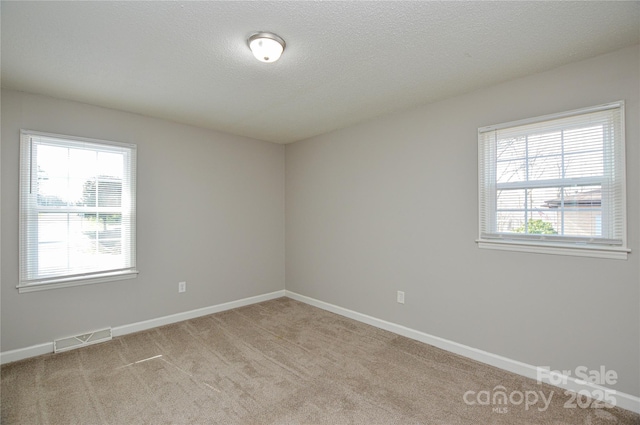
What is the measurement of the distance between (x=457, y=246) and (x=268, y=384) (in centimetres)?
212

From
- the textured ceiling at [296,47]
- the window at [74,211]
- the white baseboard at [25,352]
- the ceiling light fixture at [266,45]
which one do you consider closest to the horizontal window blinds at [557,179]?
the textured ceiling at [296,47]

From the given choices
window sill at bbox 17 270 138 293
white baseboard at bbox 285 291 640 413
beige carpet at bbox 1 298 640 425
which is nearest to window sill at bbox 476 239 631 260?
white baseboard at bbox 285 291 640 413

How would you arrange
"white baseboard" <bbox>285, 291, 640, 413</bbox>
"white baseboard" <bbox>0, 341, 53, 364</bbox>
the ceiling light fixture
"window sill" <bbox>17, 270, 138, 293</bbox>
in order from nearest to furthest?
the ceiling light fixture, "white baseboard" <bbox>285, 291, 640, 413</bbox>, "white baseboard" <bbox>0, 341, 53, 364</bbox>, "window sill" <bbox>17, 270, 138, 293</bbox>

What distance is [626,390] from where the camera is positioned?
6.77 ft

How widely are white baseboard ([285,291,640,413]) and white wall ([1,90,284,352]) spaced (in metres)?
1.75

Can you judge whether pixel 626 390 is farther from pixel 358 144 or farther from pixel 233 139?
pixel 233 139

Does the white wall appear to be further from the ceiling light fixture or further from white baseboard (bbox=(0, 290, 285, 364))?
the ceiling light fixture

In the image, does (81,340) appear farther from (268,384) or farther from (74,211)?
(268,384)

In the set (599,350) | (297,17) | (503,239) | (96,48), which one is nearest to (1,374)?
(96,48)

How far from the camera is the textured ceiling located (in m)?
1.71

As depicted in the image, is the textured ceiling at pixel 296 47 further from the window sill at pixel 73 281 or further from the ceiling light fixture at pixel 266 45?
the window sill at pixel 73 281

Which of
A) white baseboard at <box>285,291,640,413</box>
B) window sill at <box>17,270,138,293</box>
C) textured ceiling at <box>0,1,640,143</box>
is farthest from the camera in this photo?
window sill at <box>17,270,138,293</box>

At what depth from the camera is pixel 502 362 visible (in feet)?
8.45

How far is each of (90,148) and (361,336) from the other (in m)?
3.54
